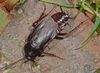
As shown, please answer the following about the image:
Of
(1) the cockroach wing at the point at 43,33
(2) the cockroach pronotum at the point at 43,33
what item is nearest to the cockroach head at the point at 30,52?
(2) the cockroach pronotum at the point at 43,33

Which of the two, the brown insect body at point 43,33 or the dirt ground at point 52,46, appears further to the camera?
the brown insect body at point 43,33

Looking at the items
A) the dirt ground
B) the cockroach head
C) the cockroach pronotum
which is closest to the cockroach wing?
the cockroach pronotum

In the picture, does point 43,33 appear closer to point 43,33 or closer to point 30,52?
point 43,33

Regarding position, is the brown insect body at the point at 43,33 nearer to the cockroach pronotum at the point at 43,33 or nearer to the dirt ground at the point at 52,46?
the cockroach pronotum at the point at 43,33

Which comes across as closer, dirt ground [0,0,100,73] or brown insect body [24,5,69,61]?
dirt ground [0,0,100,73]

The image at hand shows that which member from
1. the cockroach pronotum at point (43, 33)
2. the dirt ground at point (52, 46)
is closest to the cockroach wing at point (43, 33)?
the cockroach pronotum at point (43, 33)

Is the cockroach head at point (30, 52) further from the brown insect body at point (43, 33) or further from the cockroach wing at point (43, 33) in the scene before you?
the cockroach wing at point (43, 33)

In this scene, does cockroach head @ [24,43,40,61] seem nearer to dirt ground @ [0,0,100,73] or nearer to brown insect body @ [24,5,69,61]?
brown insect body @ [24,5,69,61]
